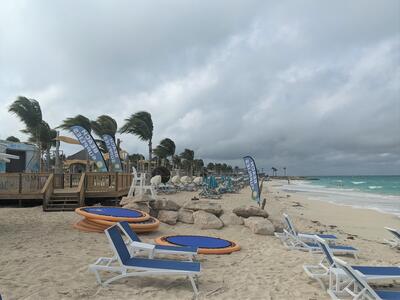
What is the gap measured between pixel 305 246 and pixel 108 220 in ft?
16.9

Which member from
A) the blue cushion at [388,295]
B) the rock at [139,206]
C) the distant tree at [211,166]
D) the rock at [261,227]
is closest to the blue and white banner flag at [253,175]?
the rock at [261,227]

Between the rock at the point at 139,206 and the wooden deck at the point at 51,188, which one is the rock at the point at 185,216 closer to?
the rock at the point at 139,206

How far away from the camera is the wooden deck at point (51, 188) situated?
14.9m

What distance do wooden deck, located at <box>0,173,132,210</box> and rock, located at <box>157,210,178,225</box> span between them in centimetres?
449

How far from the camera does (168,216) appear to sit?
11.9 meters

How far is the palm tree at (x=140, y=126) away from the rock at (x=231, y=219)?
1676 cm

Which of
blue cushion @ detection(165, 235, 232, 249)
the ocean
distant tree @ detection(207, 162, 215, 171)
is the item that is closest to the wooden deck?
blue cushion @ detection(165, 235, 232, 249)

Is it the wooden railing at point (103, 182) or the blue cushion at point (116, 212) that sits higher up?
the wooden railing at point (103, 182)

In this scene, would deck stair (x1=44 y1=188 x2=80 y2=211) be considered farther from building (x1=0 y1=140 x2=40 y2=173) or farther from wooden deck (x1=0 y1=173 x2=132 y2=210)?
building (x1=0 y1=140 x2=40 y2=173)

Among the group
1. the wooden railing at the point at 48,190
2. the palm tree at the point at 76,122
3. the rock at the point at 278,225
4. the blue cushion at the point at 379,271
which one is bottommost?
the blue cushion at the point at 379,271

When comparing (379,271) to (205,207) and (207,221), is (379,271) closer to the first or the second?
(207,221)

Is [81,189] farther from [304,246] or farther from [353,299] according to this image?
[353,299]

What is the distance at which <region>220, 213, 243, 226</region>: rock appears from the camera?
11.8m

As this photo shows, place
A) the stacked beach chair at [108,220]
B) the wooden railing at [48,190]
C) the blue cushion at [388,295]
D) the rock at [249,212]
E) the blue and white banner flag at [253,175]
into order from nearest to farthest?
1. the blue cushion at [388,295]
2. the stacked beach chair at [108,220]
3. the rock at [249,212]
4. the wooden railing at [48,190]
5. the blue and white banner flag at [253,175]
